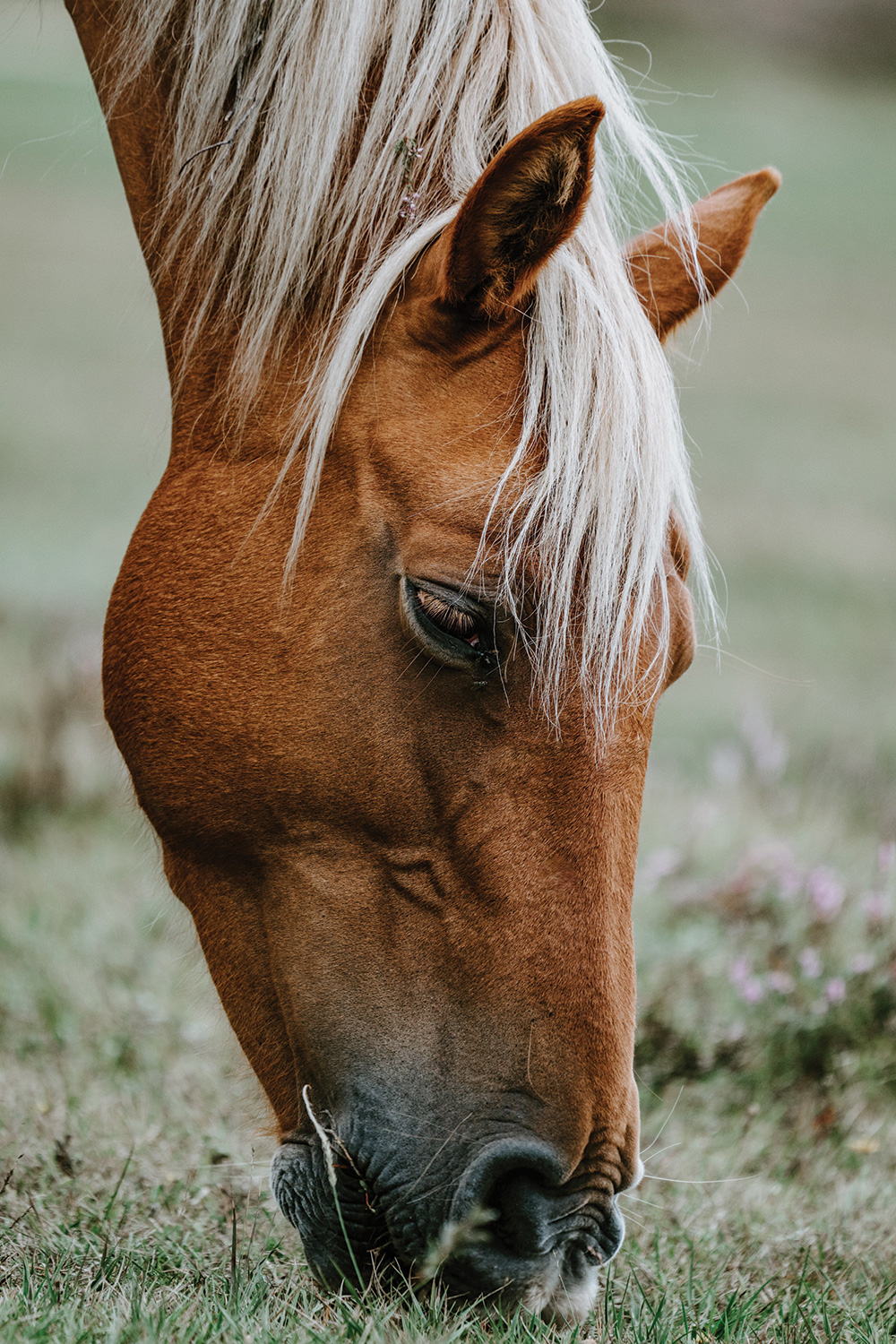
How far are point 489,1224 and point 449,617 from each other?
0.89 meters

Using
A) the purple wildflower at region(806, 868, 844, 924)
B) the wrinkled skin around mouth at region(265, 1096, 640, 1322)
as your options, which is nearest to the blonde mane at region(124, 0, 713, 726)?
the wrinkled skin around mouth at region(265, 1096, 640, 1322)

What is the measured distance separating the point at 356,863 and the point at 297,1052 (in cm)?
33

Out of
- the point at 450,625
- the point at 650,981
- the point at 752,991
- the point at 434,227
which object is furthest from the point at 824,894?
the point at 434,227

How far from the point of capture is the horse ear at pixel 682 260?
227 cm

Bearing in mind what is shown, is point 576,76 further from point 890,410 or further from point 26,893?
point 890,410

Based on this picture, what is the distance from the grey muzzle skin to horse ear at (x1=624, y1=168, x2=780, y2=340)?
1.50 meters

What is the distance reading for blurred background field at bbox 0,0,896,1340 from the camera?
6.70 feet

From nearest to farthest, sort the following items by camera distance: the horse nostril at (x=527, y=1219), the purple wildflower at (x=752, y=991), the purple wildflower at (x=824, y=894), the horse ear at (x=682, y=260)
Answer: the horse nostril at (x=527, y=1219) → the horse ear at (x=682, y=260) → the purple wildflower at (x=752, y=991) → the purple wildflower at (x=824, y=894)

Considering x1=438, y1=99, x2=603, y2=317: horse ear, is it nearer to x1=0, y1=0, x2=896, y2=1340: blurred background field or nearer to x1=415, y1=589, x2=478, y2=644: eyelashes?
x1=415, y1=589, x2=478, y2=644: eyelashes

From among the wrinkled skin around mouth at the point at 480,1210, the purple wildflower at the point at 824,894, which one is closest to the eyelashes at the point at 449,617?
the wrinkled skin around mouth at the point at 480,1210

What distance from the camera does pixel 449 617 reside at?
70.7 inches

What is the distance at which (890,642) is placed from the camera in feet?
27.0

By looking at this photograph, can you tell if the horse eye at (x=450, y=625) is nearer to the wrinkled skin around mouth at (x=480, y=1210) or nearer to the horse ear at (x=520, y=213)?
the horse ear at (x=520, y=213)

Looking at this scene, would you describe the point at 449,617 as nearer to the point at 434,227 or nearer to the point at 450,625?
the point at 450,625
